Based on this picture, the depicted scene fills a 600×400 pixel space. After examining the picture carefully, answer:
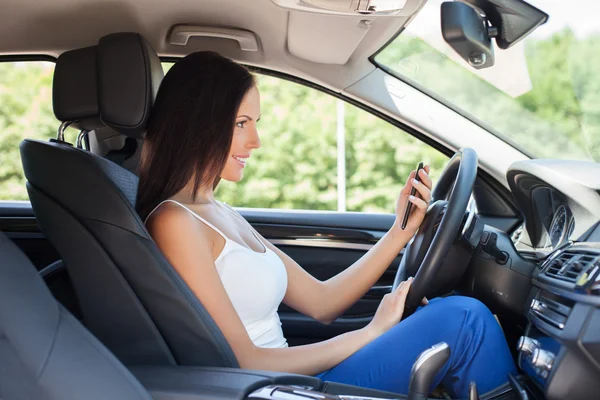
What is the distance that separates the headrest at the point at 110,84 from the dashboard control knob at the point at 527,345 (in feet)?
3.23

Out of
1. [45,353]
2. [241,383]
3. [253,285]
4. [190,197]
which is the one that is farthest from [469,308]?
[45,353]

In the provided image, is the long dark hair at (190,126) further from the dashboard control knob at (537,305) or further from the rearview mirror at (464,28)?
the dashboard control knob at (537,305)

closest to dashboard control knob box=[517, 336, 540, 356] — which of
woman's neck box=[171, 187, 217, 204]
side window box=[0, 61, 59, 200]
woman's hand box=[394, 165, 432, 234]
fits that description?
woman's hand box=[394, 165, 432, 234]

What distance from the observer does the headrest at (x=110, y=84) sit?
1712 millimetres

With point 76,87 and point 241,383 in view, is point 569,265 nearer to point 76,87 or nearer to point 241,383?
point 241,383

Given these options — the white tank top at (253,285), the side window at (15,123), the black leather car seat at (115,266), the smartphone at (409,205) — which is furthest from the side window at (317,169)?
the black leather car seat at (115,266)

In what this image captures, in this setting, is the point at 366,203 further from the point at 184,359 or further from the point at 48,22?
the point at 184,359

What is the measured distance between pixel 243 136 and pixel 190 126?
0.16 metres

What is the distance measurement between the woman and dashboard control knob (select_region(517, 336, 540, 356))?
0.12 feet

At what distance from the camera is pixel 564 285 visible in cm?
151

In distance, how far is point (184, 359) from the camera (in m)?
1.56

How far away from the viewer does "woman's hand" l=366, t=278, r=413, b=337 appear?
176cm

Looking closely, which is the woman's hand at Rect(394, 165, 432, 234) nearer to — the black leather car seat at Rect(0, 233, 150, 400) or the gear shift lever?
the gear shift lever

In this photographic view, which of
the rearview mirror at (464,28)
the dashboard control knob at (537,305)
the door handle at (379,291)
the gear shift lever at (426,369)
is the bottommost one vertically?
the door handle at (379,291)
